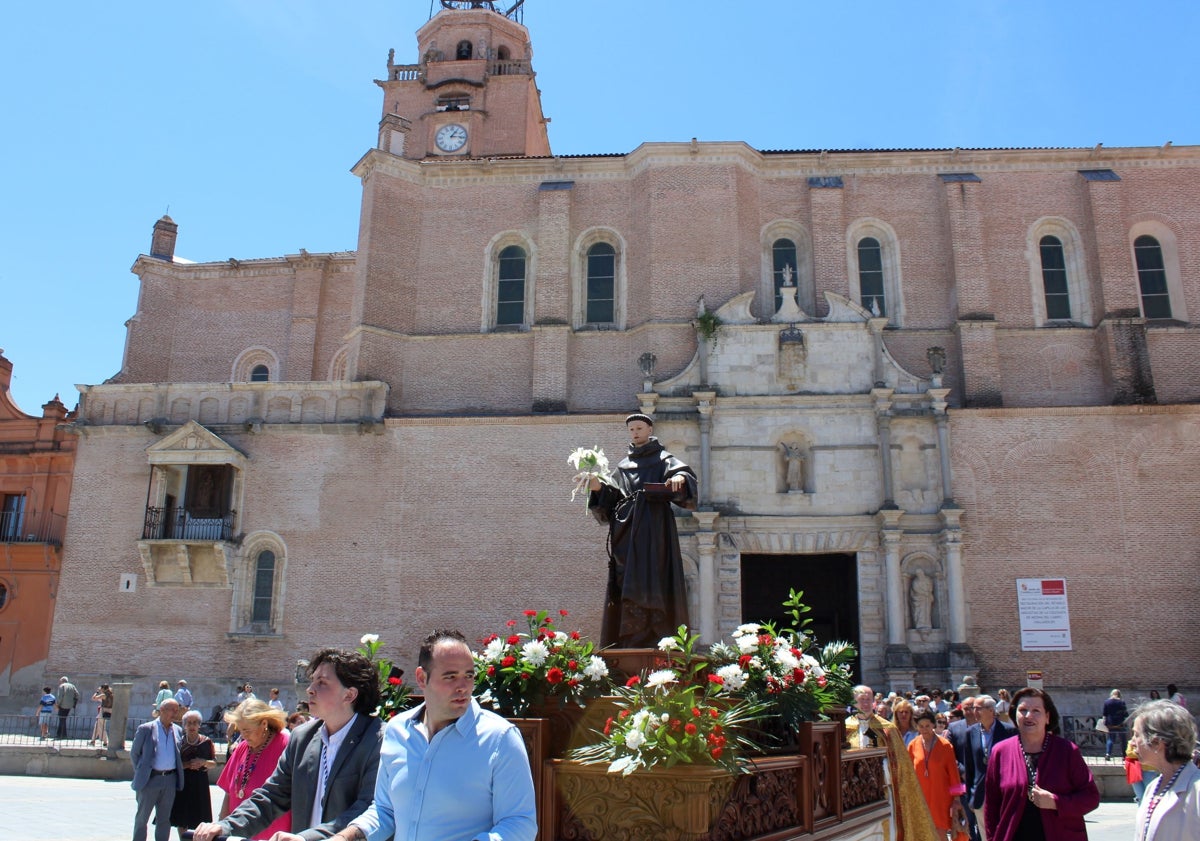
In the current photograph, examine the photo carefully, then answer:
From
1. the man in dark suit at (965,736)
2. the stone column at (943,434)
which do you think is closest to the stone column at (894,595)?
the stone column at (943,434)

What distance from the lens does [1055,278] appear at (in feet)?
86.7

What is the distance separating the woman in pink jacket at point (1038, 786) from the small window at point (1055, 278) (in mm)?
22518

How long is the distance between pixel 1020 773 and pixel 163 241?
3364 cm

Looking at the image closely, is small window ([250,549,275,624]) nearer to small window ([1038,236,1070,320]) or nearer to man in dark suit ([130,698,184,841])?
man in dark suit ([130,698,184,841])

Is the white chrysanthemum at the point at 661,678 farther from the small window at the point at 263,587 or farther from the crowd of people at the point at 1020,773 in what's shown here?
the small window at the point at 263,587

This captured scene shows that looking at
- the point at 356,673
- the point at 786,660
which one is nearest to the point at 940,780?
the point at 786,660

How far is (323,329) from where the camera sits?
32.0m

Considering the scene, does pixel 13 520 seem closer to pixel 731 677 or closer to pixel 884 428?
pixel 884 428

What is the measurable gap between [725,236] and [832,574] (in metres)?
9.10

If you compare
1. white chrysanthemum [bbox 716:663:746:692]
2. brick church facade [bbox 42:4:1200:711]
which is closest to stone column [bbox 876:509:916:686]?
brick church facade [bbox 42:4:1200:711]

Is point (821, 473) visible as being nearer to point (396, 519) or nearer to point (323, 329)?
point (396, 519)

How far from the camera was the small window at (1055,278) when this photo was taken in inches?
1028

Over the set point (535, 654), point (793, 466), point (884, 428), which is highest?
point (884, 428)

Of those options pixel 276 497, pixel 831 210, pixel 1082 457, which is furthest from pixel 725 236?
pixel 276 497
